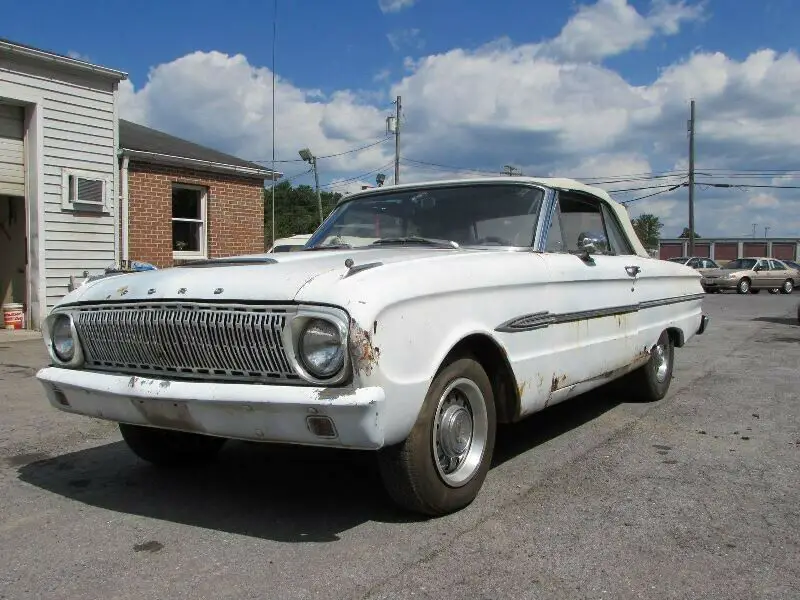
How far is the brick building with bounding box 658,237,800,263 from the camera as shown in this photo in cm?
8056

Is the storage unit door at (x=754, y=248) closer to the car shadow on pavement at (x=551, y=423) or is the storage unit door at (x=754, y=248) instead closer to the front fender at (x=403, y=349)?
the car shadow on pavement at (x=551, y=423)

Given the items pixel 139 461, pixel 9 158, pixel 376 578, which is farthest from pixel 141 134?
pixel 376 578

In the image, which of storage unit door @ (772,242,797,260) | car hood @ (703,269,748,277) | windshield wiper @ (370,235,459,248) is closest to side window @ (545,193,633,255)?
windshield wiper @ (370,235,459,248)

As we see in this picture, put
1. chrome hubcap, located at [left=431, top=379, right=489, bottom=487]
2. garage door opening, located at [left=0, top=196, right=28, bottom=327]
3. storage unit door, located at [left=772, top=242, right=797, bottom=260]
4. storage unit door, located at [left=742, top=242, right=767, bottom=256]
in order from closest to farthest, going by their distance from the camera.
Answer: chrome hubcap, located at [left=431, top=379, right=489, bottom=487]
garage door opening, located at [left=0, top=196, right=28, bottom=327]
storage unit door, located at [left=772, top=242, right=797, bottom=260]
storage unit door, located at [left=742, top=242, right=767, bottom=256]

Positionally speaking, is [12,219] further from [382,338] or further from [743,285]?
[743,285]

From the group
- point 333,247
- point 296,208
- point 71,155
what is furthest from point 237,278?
point 296,208

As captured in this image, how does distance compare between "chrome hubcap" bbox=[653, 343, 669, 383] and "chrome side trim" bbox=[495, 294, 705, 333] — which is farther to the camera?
"chrome hubcap" bbox=[653, 343, 669, 383]

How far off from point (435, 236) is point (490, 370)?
1055mm

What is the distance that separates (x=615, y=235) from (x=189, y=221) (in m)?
10.2

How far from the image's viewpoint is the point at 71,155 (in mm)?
11852

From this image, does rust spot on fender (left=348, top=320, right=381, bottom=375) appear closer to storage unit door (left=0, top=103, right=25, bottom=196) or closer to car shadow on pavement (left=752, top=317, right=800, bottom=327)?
storage unit door (left=0, top=103, right=25, bottom=196)

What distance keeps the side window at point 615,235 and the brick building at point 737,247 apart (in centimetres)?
7766

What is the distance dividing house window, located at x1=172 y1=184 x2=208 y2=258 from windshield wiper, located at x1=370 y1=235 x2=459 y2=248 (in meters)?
10.2

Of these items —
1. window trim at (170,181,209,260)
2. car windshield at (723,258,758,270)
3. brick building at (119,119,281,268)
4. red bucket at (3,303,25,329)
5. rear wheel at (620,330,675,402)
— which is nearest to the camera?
rear wheel at (620,330,675,402)
